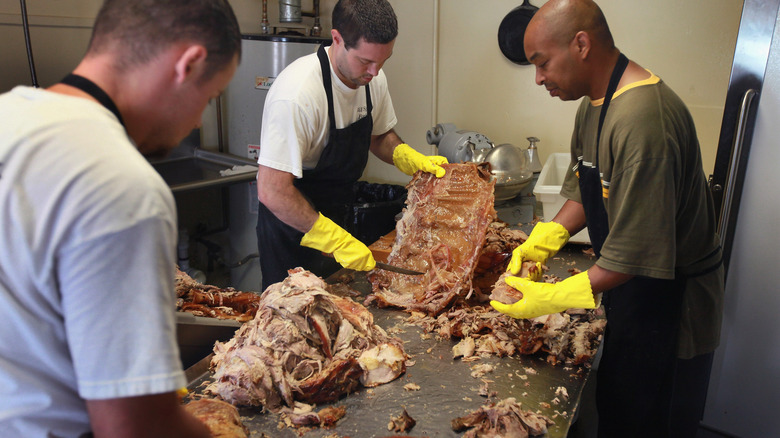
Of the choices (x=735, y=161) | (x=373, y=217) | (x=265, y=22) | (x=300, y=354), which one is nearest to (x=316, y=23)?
(x=265, y=22)

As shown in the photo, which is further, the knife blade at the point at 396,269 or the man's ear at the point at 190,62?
the knife blade at the point at 396,269

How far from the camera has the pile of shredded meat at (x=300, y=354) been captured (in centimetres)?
186

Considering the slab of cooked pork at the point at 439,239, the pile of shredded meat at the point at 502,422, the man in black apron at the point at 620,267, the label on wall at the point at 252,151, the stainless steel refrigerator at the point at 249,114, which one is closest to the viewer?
the pile of shredded meat at the point at 502,422

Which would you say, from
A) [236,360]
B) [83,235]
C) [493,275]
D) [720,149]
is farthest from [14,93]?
[720,149]

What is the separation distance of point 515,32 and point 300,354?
3.72 metres

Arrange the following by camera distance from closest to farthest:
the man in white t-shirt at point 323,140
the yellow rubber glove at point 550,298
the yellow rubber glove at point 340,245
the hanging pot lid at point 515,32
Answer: the yellow rubber glove at point 550,298 → the man in white t-shirt at point 323,140 → the yellow rubber glove at point 340,245 → the hanging pot lid at point 515,32

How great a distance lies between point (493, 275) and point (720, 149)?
1353mm

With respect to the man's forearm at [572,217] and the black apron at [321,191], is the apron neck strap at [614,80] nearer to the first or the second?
the man's forearm at [572,217]

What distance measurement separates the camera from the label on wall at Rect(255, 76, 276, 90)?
4.50 meters

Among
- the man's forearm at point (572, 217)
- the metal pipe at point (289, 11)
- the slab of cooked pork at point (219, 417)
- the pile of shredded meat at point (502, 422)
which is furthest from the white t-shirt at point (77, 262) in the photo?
the metal pipe at point (289, 11)

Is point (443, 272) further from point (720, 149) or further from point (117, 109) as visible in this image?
point (117, 109)

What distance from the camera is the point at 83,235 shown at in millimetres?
878

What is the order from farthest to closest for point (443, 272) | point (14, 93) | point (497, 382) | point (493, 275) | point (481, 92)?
point (481, 92) → point (493, 275) → point (443, 272) → point (497, 382) → point (14, 93)

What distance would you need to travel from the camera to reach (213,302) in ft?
8.03
